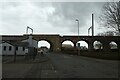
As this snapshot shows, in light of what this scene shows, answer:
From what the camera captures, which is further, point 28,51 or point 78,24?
point 78,24

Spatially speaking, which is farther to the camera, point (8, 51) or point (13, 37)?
point (13, 37)

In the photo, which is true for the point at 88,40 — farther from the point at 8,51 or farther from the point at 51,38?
the point at 8,51

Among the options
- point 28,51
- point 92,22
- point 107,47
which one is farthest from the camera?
point 107,47

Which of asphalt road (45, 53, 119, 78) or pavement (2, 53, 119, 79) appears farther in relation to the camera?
asphalt road (45, 53, 119, 78)

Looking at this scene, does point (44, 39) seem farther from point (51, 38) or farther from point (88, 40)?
point (88, 40)

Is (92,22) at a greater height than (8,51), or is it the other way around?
(92,22)

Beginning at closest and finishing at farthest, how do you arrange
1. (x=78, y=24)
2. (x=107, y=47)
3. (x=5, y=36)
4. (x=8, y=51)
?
(x=8, y=51), (x=78, y=24), (x=107, y=47), (x=5, y=36)

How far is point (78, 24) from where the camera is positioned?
66.1 m

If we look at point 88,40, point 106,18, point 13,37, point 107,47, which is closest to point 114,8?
point 106,18

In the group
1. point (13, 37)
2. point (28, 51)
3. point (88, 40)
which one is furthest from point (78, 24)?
point (13, 37)

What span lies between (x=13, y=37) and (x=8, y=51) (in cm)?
3906

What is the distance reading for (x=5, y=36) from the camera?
322 feet

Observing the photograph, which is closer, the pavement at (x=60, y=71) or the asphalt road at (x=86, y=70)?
the pavement at (x=60, y=71)

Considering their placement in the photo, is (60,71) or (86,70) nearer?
(60,71)
